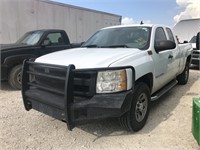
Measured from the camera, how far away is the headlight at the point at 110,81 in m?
3.19

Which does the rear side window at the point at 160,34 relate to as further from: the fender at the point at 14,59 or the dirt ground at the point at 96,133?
the fender at the point at 14,59

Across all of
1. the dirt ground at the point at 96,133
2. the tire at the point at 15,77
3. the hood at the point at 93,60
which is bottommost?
the dirt ground at the point at 96,133

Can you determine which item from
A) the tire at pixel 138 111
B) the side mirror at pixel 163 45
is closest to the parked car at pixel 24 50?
the side mirror at pixel 163 45

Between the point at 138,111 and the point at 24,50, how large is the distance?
170 inches

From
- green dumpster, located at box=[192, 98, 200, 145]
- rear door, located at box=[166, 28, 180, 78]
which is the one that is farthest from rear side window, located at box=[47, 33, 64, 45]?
green dumpster, located at box=[192, 98, 200, 145]

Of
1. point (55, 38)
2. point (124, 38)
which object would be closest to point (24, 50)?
point (55, 38)

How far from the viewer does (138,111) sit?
12.5 ft

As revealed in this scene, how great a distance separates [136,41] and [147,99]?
3.84ft

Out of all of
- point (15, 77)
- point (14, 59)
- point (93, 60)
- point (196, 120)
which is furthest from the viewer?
point (15, 77)

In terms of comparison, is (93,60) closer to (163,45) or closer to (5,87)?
(163,45)

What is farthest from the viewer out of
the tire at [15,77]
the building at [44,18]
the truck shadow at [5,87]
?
the building at [44,18]

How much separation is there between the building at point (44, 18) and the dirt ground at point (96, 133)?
202 inches

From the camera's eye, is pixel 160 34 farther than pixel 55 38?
No

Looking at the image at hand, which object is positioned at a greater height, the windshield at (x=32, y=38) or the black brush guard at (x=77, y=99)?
the windshield at (x=32, y=38)
